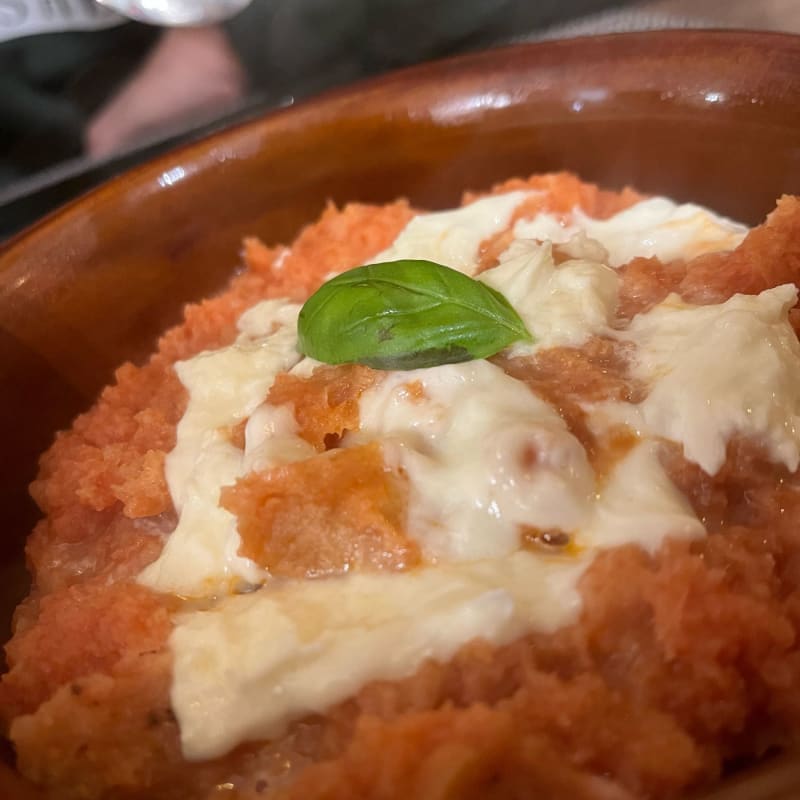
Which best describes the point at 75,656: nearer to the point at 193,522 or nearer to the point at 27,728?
the point at 27,728

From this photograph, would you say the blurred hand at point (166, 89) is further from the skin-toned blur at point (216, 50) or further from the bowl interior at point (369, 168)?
the bowl interior at point (369, 168)

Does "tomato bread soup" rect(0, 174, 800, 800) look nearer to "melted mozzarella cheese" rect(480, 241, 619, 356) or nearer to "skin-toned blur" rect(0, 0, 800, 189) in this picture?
"melted mozzarella cheese" rect(480, 241, 619, 356)

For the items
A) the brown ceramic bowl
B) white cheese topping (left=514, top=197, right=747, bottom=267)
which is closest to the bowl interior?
the brown ceramic bowl

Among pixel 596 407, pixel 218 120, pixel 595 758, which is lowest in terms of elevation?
pixel 595 758

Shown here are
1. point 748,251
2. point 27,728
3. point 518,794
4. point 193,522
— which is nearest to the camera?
point 518,794

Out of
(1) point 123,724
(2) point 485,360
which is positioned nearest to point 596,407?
(2) point 485,360

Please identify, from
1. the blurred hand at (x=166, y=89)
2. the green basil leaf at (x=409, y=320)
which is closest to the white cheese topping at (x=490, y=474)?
the green basil leaf at (x=409, y=320)
